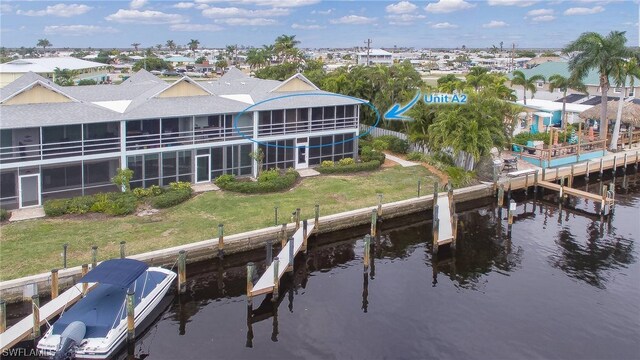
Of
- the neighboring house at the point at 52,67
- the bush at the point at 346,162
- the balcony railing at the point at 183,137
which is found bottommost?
the bush at the point at 346,162

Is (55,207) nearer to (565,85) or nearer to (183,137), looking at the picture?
(183,137)

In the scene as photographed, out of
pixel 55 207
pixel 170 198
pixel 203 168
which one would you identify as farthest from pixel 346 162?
pixel 55 207

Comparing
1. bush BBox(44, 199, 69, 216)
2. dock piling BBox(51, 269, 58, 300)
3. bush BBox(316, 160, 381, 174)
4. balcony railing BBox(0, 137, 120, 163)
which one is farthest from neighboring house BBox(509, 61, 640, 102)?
dock piling BBox(51, 269, 58, 300)

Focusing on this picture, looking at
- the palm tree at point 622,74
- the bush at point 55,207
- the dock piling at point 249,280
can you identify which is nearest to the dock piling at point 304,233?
the dock piling at point 249,280

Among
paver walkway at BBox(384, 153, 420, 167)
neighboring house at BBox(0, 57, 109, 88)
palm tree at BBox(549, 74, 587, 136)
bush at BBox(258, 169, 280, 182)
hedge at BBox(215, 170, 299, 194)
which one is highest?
neighboring house at BBox(0, 57, 109, 88)

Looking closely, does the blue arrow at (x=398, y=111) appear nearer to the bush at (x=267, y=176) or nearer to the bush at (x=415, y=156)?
the bush at (x=415, y=156)

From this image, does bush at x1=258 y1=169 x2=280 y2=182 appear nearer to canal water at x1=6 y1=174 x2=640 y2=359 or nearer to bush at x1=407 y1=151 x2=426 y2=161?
canal water at x1=6 y1=174 x2=640 y2=359
